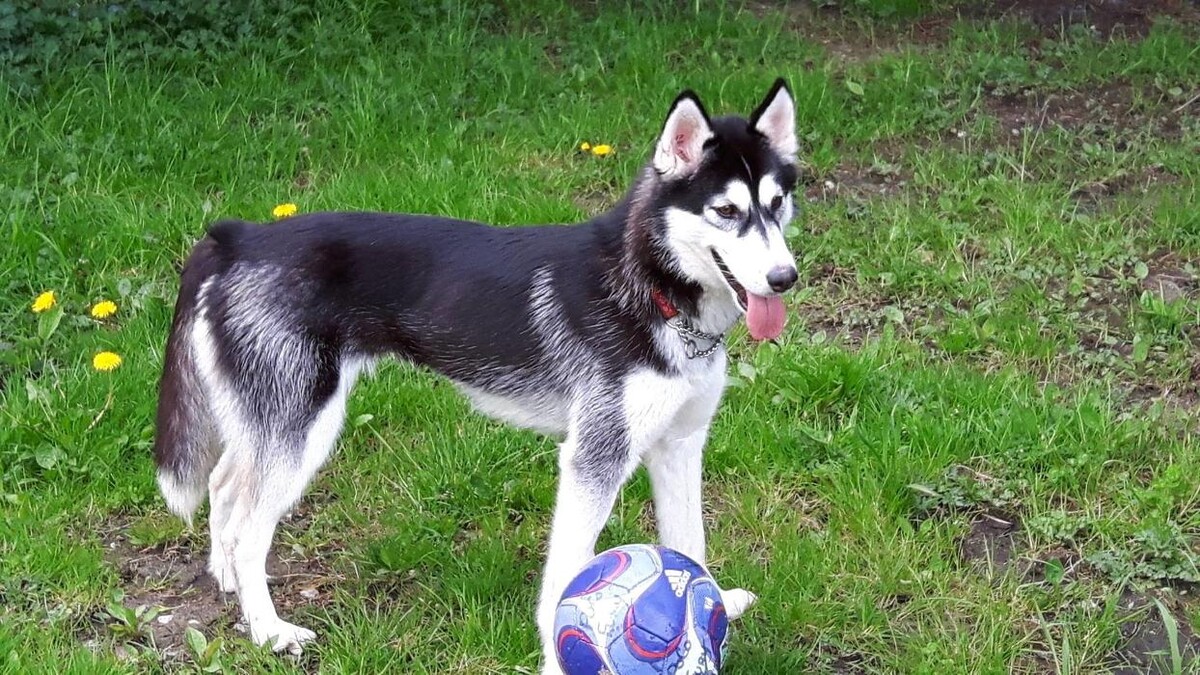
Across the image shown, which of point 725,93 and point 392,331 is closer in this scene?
point 392,331

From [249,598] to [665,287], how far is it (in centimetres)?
142

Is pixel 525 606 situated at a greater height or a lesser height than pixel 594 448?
lesser

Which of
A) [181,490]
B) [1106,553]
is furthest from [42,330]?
[1106,553]

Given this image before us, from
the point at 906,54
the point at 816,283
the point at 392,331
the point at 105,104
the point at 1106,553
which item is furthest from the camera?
the point at 906,54

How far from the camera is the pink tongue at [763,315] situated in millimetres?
3029

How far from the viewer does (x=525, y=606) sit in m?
3.54

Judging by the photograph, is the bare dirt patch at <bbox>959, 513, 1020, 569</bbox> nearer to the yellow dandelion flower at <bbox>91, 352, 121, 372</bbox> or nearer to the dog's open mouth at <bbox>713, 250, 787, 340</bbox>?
the dog's open mouth at <bbox>713, 250, 787, 340</bbox>

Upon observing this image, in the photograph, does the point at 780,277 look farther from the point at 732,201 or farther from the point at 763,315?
the point at 732,201

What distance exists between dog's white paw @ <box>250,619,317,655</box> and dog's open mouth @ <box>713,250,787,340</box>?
4.95 ft

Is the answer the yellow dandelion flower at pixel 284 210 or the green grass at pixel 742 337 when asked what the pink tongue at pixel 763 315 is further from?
the yellow dandelion flower at pixel 284 210

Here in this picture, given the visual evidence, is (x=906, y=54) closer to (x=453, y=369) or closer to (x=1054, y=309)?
(x=1054, y=309)

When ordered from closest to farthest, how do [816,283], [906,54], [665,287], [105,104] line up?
[665,287] < [816,283] < [105,104] < [906,54]

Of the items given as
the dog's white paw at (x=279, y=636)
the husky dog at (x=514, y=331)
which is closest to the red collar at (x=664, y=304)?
the husky dog at (x=514, y=331)

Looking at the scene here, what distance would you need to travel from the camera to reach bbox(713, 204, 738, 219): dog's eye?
304 centimetres
